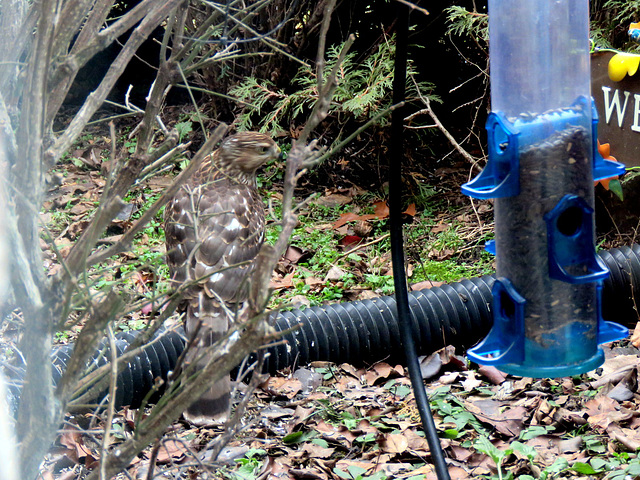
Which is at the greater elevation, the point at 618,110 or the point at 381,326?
the point at 618,110

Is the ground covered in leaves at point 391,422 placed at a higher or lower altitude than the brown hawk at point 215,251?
lower

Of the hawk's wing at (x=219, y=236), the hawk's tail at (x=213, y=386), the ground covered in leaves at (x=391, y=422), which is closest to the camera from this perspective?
the ground covered in leaves at (x=391, y=422)

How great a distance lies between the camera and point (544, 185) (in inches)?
97.5

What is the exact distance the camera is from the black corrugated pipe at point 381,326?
4371mm

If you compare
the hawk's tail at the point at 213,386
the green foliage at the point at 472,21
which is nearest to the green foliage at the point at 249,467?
the hawk's tail at the point at 213,386

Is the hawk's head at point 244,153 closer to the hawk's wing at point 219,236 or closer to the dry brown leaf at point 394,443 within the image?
the hawk's wing at point 219,236

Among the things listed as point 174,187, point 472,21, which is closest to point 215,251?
point 174,187

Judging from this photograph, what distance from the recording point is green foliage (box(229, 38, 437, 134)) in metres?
6.13

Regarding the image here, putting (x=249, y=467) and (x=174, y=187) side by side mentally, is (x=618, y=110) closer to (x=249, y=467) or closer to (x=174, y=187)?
(x=249, y=467)

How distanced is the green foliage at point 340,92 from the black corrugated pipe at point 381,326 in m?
1.92

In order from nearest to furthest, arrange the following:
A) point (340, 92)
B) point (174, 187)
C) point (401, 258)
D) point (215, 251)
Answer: point (174, 187) → point (401, 258) → point (215, 251) → point (340, 92)

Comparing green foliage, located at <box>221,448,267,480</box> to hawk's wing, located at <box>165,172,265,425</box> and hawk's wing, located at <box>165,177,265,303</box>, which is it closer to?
hawk's wing, located at <box>165,172,265,425</box>

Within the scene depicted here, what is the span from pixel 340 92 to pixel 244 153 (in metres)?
1.71

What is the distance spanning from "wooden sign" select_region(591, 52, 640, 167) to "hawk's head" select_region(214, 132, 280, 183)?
2.11m
